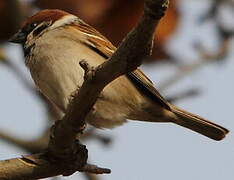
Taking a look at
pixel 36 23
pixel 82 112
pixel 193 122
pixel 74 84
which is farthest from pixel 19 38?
pixel 82 112

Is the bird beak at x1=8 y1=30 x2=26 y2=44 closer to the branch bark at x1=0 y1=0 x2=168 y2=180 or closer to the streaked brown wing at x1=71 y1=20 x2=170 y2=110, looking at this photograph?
the streaked brown wing at x1=71 y1=20 x2=170 y2=110

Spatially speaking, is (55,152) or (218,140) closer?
(55,152)

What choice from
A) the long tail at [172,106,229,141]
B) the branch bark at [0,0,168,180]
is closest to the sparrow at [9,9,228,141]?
the long tail at [172,106,229,141]

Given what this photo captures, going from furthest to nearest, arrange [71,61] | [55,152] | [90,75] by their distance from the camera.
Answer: [71,61]
[55,152]
[90,75]

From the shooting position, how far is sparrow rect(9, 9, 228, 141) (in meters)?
3.42

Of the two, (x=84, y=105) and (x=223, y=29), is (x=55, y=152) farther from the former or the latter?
(x=223, y=29)

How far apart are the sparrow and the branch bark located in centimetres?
57

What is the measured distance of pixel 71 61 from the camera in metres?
3.44

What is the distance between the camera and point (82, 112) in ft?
8.57

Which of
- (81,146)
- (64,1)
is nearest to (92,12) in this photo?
(64,1)

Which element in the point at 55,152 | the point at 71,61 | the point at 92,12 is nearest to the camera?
the point at 55,152

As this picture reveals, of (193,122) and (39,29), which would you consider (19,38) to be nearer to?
(39,29)

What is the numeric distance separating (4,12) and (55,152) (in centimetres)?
157

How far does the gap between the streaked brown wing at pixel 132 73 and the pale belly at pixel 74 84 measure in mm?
28
